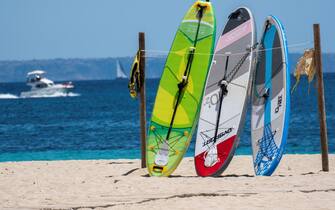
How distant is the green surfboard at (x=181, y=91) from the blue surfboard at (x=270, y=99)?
0.86 m

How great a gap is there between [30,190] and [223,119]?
325 cm

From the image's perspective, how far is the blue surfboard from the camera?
40.2ft

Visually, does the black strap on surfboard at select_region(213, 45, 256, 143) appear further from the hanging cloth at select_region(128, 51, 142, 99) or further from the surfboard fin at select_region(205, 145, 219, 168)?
the hanging cloth at select_region(128, 51, 142, 99)

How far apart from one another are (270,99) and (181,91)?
1.45 m

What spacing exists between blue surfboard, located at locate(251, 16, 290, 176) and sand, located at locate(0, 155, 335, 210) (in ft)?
2.31

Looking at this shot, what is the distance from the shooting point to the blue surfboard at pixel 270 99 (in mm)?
12266

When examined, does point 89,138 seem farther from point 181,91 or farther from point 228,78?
point 228,78

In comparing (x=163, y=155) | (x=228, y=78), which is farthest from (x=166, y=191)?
(x=228, y=78)

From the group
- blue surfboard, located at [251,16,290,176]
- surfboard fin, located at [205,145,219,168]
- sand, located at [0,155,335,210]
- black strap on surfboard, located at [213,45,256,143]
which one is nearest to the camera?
sand, located at [0,155,335,210]

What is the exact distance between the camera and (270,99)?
12.7 meters

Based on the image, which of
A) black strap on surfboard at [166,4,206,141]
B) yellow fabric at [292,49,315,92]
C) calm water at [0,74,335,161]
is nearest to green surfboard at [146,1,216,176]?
black strap on surfboard at [166,4,206,141]

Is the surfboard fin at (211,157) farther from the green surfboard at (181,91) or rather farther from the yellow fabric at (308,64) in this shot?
the yellow fabric at (308,64)

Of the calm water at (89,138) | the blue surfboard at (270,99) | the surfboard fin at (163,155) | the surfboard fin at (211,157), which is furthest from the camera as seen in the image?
the calm water at (89,138)

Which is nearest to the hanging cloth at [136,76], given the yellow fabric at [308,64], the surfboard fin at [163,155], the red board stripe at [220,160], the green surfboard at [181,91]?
the green surfboard at [181,91]
